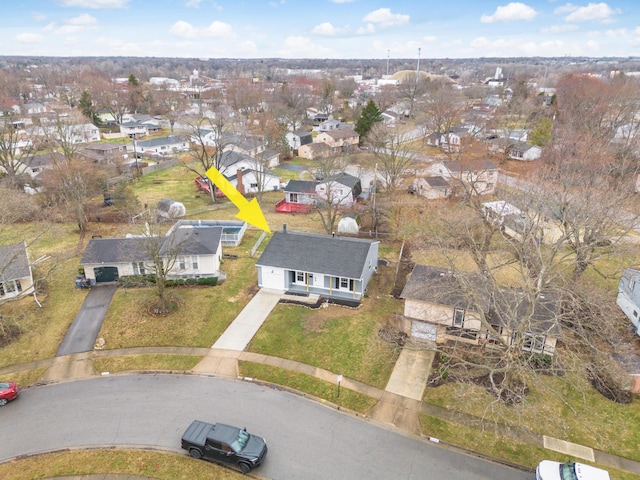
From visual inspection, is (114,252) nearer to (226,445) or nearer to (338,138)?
(226,445)

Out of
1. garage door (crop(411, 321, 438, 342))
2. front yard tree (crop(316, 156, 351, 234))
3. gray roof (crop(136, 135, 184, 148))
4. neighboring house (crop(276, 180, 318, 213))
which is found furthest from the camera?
gray roof (crop(136, 135, 184, 148))

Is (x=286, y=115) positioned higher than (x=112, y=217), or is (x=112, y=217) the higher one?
(x=286, y=115)

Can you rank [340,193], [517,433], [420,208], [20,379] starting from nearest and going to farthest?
1. [517,433]
2. [20,379]
3. [420,208]
4. [340,193]

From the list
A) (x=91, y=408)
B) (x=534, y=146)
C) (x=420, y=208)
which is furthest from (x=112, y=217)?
(x=534, y=146)

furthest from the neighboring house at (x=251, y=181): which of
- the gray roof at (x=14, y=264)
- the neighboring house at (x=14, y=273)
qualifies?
the neighboring house at (x=14, y=273)

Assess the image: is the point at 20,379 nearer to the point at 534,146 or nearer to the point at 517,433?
the point at 517,433

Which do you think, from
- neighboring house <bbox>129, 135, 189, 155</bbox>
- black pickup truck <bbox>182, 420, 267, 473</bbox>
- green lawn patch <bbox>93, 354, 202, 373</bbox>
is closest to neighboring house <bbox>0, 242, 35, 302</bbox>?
green lawn patch <bbox>93, 354, 202, 373</bbox>

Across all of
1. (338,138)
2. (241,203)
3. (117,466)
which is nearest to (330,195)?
(241,203)

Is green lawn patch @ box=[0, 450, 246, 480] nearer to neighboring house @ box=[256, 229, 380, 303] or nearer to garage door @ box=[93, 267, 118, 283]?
neighboring house @ box=[256, 229, 380, 303]
